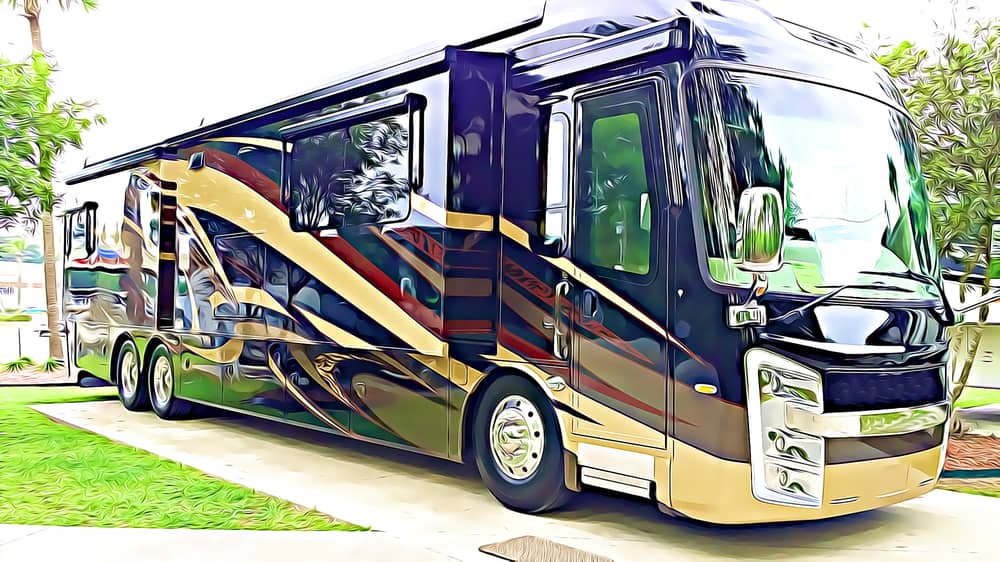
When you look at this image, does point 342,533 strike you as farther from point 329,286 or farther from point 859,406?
point 859,406

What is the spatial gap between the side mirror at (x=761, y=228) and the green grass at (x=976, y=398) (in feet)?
35.7

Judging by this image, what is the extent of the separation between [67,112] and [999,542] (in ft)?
53.6

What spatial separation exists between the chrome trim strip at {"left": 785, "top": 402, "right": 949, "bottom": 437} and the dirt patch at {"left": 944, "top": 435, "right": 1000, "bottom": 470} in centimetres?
285

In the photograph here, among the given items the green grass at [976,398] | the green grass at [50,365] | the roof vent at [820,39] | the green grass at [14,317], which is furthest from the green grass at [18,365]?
the green grass at [14,317]

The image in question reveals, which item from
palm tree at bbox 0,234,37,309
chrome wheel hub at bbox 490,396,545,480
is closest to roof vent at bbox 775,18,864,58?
chrome wheel hub at bbox 490,396,545,480

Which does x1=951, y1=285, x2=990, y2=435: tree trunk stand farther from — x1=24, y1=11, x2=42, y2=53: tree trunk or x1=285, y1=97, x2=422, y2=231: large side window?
x1=24, y1=11, x2=42, y2=53: tree trunk

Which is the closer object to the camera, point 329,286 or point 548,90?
point 548,90

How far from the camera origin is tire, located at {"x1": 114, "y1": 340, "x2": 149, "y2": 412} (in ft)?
39.2

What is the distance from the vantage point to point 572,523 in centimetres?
645

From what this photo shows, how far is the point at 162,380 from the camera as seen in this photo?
11516mm

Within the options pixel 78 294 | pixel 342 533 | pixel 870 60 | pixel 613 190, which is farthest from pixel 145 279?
pixel 870 60

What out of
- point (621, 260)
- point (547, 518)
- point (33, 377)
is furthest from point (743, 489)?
point (33, 377)

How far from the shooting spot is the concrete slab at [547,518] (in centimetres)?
593

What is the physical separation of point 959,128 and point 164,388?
30.1ft
